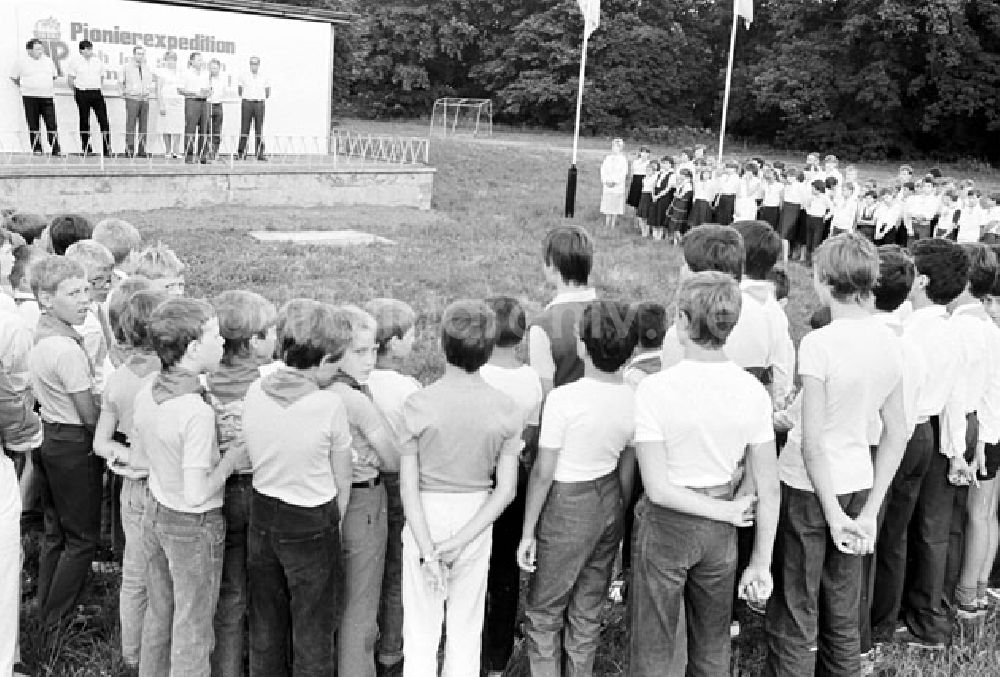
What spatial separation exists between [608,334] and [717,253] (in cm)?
92

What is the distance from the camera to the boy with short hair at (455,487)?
3309 millimetres

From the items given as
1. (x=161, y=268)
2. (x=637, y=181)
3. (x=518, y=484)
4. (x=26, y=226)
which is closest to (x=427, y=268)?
(x=26, y=226)

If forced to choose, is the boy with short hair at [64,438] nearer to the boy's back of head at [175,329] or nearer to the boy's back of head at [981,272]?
the boy's back of head at [175,329]

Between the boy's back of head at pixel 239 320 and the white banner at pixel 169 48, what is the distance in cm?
1402

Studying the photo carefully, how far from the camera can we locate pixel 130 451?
11.8ft

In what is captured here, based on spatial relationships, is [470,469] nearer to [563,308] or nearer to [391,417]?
[391,417]

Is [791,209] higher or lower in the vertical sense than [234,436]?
higher

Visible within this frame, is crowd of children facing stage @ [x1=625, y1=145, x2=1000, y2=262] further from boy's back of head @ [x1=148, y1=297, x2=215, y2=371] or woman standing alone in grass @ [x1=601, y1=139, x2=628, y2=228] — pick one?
boy's back of head @ [x1=148, y1=297, x2=215, y2=371]

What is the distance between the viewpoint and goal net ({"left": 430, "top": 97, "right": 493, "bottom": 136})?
116 feet

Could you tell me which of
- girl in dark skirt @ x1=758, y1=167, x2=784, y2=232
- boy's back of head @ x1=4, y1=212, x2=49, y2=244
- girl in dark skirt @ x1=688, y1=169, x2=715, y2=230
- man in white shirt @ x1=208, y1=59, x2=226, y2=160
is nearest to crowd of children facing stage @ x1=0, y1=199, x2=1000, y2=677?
boy's back of head @ x1=4, y1=212, x2=49, y2=244

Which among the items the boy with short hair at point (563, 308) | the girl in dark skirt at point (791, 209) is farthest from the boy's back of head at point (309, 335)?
the girl in dark skirt at point (791, 209)

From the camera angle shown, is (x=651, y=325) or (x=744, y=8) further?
(x=744, y=8)

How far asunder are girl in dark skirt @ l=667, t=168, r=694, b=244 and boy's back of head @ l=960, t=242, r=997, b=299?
11.4 metres

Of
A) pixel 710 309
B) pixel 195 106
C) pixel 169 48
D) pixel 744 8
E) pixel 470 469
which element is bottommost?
pixel 470 469
